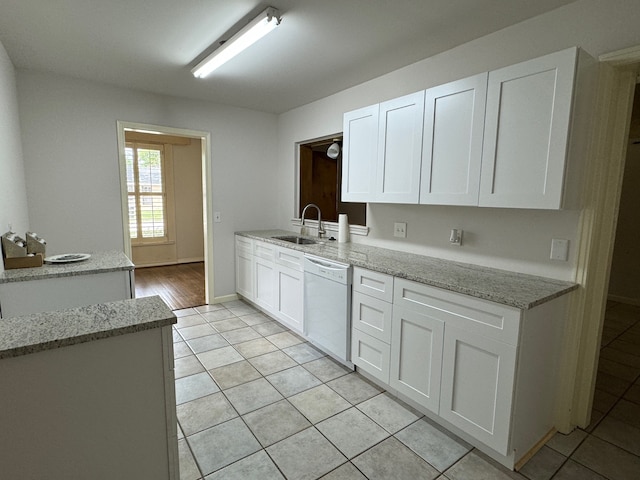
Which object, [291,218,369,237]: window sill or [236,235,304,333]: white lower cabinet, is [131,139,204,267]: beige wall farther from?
[291,218,369,237]: window sill

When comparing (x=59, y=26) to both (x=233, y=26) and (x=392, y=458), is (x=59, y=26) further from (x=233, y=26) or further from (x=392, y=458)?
(x=392, y=458)

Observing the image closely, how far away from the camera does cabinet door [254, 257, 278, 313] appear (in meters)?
3.59

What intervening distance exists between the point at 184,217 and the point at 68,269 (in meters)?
4.75

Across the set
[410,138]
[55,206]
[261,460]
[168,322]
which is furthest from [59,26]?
[261,460]

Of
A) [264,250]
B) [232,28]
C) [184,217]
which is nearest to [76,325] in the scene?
[232,28]

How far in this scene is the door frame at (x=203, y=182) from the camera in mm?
3486

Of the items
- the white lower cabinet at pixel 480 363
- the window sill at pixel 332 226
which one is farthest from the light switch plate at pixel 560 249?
the window sill at pixel 332 226

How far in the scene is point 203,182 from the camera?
4039 millimetres

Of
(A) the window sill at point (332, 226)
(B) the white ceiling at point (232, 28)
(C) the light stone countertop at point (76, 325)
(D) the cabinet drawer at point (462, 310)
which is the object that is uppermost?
(B) the white ceiling at point (232, 28)

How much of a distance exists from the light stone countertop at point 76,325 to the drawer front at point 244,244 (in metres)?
2.66

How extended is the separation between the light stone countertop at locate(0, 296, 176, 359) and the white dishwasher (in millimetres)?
1512

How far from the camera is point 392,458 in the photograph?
1805mm

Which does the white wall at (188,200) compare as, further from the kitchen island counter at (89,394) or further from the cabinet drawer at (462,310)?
the kitchen island counter at (89,394)

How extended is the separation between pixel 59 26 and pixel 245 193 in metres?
2.43
